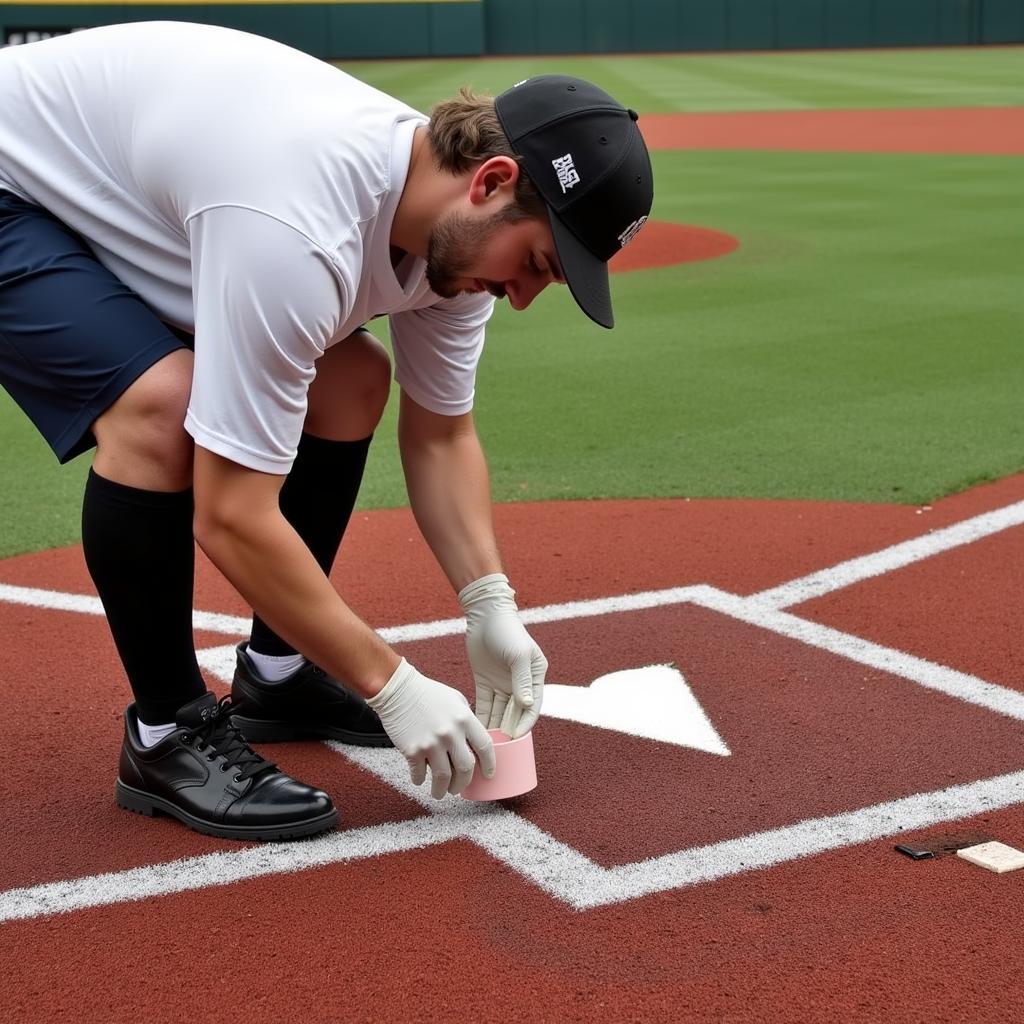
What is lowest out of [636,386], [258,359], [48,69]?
[636,386]

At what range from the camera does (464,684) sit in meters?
3.58

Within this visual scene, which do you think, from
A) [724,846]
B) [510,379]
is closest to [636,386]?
[510,379]

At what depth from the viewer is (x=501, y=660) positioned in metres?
3.08

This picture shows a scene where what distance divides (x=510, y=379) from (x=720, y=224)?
6.37 meters

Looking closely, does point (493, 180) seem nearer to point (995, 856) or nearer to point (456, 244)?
point (456, 244)

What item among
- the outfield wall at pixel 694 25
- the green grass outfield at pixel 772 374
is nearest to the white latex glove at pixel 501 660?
the green grass outfield at pixel 772 374

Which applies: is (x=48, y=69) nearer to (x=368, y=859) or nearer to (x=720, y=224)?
(x=368, y=859)

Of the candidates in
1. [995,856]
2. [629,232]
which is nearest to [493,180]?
[629,232]

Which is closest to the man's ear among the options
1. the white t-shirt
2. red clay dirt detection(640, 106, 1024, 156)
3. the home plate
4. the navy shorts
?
the white t-shirt

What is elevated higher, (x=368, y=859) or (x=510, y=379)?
(x=368, y=859)

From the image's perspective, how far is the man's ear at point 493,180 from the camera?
2.49 metres

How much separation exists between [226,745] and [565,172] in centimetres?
138

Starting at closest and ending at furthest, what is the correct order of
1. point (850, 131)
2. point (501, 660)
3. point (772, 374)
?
point (501, 660) → point (772, 374) → point (850, 131)

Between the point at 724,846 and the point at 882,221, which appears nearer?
the point at 724,846
